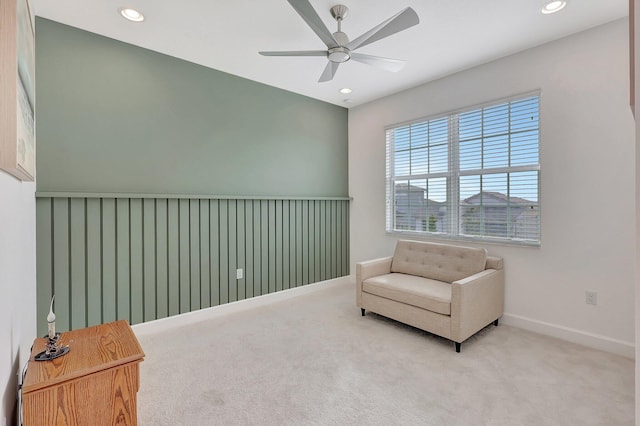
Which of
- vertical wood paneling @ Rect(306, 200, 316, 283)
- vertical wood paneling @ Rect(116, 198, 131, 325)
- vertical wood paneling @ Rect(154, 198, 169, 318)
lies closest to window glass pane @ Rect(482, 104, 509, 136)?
vertical wood paneling @ Rect(306, 200, 316, 283)

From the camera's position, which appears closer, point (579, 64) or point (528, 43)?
point (579, 64)

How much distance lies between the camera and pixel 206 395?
2.00 meters

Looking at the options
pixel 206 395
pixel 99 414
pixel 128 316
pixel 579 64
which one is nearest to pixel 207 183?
pixel 128 316

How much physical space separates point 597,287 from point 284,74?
357 cm

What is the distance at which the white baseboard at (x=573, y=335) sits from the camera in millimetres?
2484

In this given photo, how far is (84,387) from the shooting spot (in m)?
1.31

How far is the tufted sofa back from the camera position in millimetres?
3045

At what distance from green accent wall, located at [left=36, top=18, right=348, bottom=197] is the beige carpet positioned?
154cm

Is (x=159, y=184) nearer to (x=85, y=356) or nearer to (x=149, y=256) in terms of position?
(x=149, y=256)

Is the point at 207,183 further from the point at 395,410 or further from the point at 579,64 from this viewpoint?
the point at 579,64

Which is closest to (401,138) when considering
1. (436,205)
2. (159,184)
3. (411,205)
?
(411,205)

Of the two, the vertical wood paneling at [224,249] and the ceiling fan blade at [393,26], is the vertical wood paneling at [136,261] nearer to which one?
the vertical wood paneling at [224,249]

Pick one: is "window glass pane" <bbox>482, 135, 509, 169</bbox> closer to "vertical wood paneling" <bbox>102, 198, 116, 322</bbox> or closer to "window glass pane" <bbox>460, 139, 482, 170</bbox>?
"window glass pane" <bbox>460, 139, 482, 170</bbox>

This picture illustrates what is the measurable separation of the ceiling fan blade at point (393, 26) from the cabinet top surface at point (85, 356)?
7.64 feet
